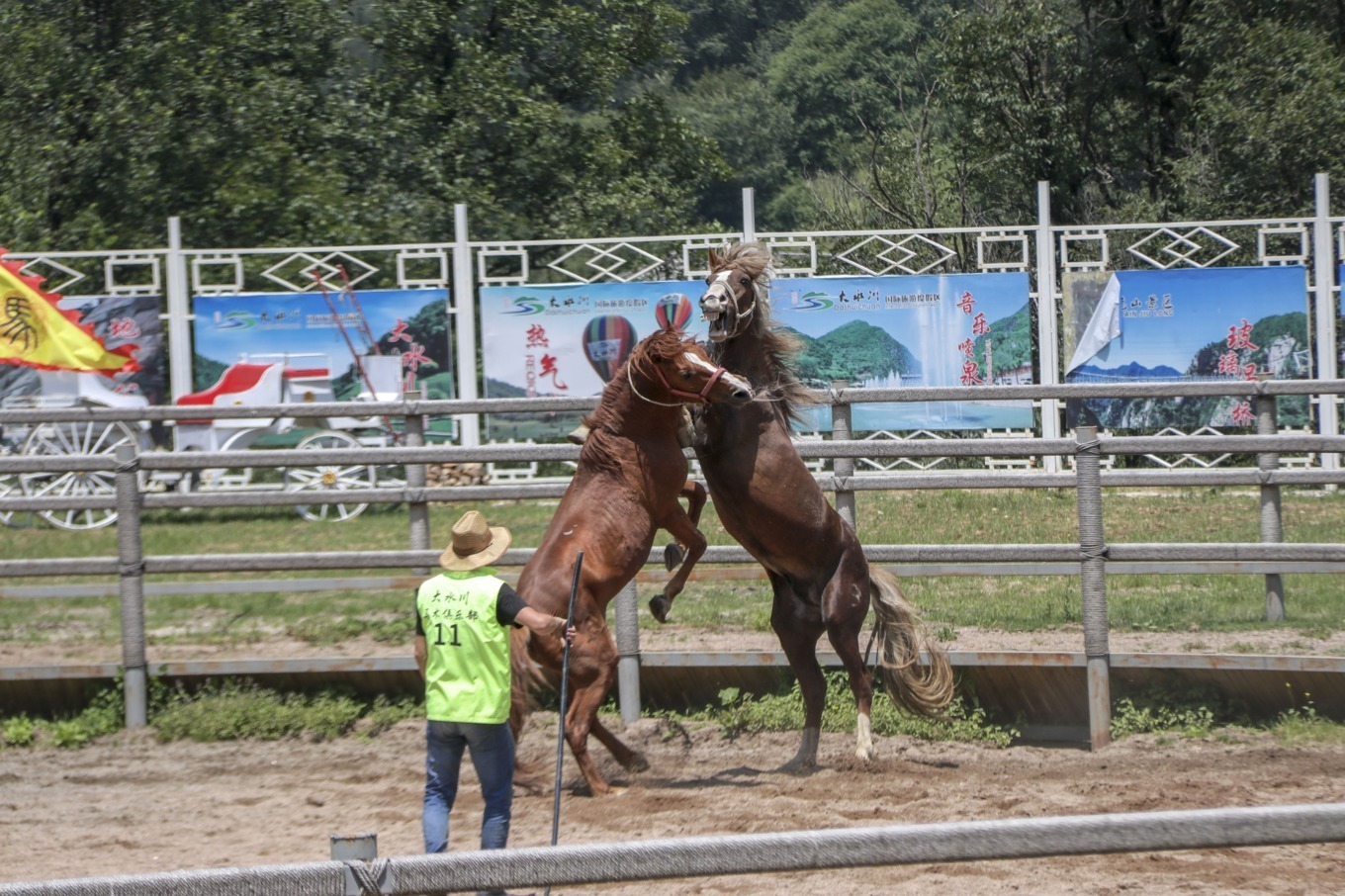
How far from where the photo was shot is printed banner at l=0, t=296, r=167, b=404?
14.5 metres

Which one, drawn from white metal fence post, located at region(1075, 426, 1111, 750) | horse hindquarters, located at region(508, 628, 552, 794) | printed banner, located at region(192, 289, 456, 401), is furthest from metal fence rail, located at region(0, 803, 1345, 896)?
printed banner, located at region(192, 289, 456, 401)

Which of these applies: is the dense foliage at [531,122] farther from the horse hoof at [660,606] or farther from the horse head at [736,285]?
the horse hoof at [660,606]

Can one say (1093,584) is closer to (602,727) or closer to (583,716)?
(602,727)

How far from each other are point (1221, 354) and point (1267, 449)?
6.98 metres

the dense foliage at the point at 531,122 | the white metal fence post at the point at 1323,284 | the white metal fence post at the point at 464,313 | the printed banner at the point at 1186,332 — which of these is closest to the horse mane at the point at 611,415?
the white metal fence post at the point at 464,313

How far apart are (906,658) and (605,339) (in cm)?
777

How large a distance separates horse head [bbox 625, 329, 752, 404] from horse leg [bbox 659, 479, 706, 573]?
0.57 meters

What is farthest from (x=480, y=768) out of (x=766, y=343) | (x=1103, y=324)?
(x=1103, y=324)

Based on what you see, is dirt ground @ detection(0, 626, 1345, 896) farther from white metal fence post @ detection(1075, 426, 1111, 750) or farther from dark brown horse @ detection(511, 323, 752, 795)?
dark brown horse @ detection(511, 323, 752, 795)

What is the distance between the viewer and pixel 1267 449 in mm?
7371

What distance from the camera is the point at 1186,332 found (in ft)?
45.9

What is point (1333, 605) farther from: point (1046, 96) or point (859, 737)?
point (1046, 96)

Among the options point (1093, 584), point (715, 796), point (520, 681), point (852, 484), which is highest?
point (852, 484)

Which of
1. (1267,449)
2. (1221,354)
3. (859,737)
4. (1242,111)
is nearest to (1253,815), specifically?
(859,737)
